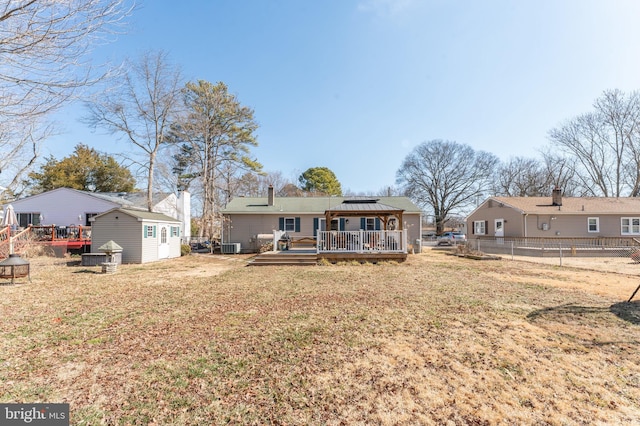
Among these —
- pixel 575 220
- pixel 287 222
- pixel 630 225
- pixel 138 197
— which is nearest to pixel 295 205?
pixel 287 222

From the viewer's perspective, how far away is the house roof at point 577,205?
19781 mm

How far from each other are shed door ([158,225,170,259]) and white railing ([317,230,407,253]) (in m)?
9.38

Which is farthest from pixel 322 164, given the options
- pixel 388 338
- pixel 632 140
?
pixel 388 338

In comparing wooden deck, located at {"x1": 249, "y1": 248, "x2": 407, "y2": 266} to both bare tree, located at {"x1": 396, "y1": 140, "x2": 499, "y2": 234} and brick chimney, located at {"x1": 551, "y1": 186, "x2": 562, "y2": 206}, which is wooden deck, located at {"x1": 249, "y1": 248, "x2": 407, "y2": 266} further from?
bare tree, located at {"x1": 396, "y1": 140, "x2": 499, "y2": 234}

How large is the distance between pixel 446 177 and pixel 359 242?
106 ft

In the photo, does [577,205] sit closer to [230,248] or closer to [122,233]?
[230,248]

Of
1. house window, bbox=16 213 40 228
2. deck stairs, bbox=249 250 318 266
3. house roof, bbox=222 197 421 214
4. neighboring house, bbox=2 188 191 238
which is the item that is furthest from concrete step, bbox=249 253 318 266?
house window, bbox=16 213 40 228

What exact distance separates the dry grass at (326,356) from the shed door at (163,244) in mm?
8316

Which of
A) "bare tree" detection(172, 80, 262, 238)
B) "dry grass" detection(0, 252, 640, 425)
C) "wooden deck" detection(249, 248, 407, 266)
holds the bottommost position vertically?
"dry grass" detection(0, 252, 640, 425)

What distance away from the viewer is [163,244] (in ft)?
52.4

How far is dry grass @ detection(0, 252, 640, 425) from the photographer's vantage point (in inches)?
105

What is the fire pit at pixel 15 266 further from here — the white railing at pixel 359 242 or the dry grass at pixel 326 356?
the white railing at pixel 359 242

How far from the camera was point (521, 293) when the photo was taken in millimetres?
7160

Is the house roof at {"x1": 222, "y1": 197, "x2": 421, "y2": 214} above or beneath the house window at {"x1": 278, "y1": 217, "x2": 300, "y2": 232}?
above
